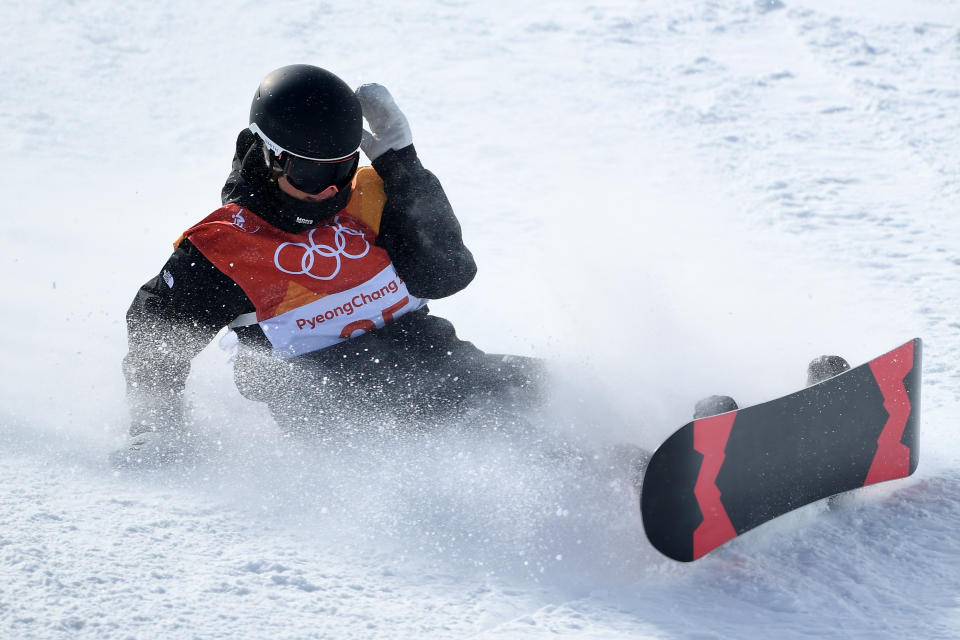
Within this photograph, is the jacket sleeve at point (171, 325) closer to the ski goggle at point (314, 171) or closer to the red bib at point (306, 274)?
the red bib at point (306, 274)

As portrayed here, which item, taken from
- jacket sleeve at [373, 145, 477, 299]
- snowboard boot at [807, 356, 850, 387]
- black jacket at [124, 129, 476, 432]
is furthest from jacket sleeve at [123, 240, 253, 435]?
snowboard boot at [807, 356, 850, 387]

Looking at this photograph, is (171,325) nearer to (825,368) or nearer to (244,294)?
(244,294)

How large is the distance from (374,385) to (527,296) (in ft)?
5.99

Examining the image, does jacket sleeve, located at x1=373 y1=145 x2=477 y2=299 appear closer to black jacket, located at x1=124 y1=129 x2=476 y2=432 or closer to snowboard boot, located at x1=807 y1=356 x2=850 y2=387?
black jacket, located at x1=124 y1=129 x2=476 y2=432

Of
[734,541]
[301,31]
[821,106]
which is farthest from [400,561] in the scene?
[301,31]

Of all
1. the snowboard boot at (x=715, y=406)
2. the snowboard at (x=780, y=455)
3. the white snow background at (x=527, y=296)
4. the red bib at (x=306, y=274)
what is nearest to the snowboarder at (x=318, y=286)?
the red bib at (x=306, y=274)

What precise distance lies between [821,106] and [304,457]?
5.36m

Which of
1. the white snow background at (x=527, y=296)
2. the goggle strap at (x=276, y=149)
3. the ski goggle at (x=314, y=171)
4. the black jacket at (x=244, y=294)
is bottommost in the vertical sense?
the white snow background at (x=527, y=296)

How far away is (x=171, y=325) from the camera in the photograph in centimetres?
285

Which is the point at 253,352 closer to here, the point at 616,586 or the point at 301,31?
the point at 616,586

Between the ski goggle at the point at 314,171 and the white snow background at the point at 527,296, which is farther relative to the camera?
the ski goggle at the point at 314,171

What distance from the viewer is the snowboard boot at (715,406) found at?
2.81 meters

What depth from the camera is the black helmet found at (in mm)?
2713

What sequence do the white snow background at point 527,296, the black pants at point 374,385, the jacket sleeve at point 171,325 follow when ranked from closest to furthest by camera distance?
1. the white snow background at point 527,296
2. the jacket sleeve at point 171,325
3. the black pants at point 374,385
